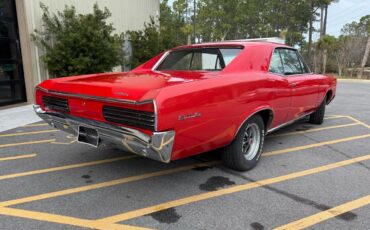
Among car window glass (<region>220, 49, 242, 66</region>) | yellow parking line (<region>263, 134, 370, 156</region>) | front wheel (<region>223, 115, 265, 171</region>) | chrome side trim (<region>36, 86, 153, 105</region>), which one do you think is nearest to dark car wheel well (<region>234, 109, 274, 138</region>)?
front wheel (<region>223, 115, 265, 171</region>)

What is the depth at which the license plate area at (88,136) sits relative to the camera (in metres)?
3.23

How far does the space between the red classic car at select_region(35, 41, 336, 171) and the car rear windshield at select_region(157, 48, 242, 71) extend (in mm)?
14

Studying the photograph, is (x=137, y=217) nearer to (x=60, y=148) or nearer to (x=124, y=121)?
(x=124, y=121)

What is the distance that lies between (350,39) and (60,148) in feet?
116

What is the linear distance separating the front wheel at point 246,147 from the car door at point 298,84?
0.89 meters

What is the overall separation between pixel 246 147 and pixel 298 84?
4.64ft

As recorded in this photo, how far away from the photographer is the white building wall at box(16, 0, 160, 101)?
28.1 ft

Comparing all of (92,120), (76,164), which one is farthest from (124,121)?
(76,164)

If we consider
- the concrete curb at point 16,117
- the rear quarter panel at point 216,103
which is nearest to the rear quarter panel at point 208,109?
the rear quarter panel at point 216,103

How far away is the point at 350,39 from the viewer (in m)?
33.3

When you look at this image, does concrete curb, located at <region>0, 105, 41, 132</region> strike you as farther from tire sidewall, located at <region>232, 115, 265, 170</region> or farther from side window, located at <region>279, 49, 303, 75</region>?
side window, located at <region>279, 49, 303, 75</region>

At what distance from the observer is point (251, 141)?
13.4 ft

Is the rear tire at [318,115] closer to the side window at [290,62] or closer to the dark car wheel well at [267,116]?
the side window at [290,62]

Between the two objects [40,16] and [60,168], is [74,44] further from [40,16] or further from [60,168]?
[60,168]
